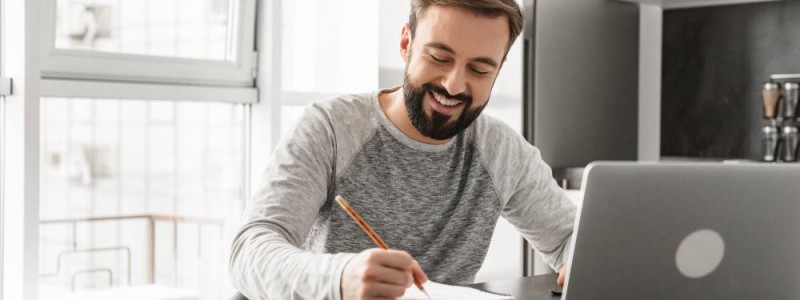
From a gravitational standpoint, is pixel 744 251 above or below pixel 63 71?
below

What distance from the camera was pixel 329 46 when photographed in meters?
4.01

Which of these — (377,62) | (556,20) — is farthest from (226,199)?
(556,20)

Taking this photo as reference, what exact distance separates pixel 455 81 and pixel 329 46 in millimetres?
2269

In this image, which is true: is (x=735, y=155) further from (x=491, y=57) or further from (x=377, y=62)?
(x=491, y=57)

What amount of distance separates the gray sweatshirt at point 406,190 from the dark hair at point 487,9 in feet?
0.68

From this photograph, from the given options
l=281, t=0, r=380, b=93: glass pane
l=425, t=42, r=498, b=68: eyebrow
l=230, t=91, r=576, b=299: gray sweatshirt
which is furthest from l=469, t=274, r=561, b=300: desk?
l=281, t=0, r=380, b=93: glass pane

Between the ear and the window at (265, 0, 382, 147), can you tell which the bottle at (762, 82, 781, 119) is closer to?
the window at (265, 0, 382, 147)

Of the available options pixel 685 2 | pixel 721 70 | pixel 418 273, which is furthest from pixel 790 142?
pixel 418 273

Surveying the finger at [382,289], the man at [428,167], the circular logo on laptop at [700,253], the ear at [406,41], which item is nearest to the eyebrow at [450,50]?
the man at [428,167]

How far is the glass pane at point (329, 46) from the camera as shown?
3854 millimetres

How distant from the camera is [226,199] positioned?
379 cm

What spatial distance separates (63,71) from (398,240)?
1624mm

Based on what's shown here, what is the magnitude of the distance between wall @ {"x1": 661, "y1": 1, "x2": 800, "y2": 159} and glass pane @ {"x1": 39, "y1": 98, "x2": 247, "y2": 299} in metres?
1.74

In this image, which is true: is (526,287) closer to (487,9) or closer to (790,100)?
(487,9)
